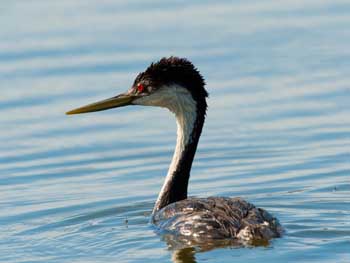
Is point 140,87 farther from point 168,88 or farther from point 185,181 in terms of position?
point 185,181

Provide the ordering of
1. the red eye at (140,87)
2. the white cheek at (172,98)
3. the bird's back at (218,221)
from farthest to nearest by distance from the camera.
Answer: the red eye at (140,87) → the white cheek at (172,98) → the bird's back at (218,221)

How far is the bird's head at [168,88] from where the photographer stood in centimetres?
1541

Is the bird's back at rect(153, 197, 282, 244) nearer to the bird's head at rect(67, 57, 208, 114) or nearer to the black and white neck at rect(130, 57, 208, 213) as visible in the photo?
the black and white neck at rect(130, 57, 208, 213)

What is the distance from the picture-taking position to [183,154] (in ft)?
51.7

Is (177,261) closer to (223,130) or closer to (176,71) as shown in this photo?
(176,71)

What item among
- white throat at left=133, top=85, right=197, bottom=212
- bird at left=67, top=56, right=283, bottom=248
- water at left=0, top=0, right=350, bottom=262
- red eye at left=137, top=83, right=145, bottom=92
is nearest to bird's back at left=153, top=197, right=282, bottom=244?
bird at left=67, top=56, right=283, bottom=248

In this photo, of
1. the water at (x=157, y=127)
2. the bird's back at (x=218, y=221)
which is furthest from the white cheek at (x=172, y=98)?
the bird's back at (x=218, y=221)

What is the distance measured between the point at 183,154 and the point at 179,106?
0.55m

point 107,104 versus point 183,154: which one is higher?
point 107,104

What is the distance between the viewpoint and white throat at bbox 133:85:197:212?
613 inches

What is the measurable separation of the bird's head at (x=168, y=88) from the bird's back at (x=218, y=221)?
4.66ft

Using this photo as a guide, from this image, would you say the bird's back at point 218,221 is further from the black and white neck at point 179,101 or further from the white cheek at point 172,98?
the white cheek at point 172,98

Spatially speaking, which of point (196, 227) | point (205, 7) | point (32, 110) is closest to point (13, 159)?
point (32, 110)

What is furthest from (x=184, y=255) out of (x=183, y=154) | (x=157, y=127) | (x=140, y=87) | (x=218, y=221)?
(x=157, y=127)
